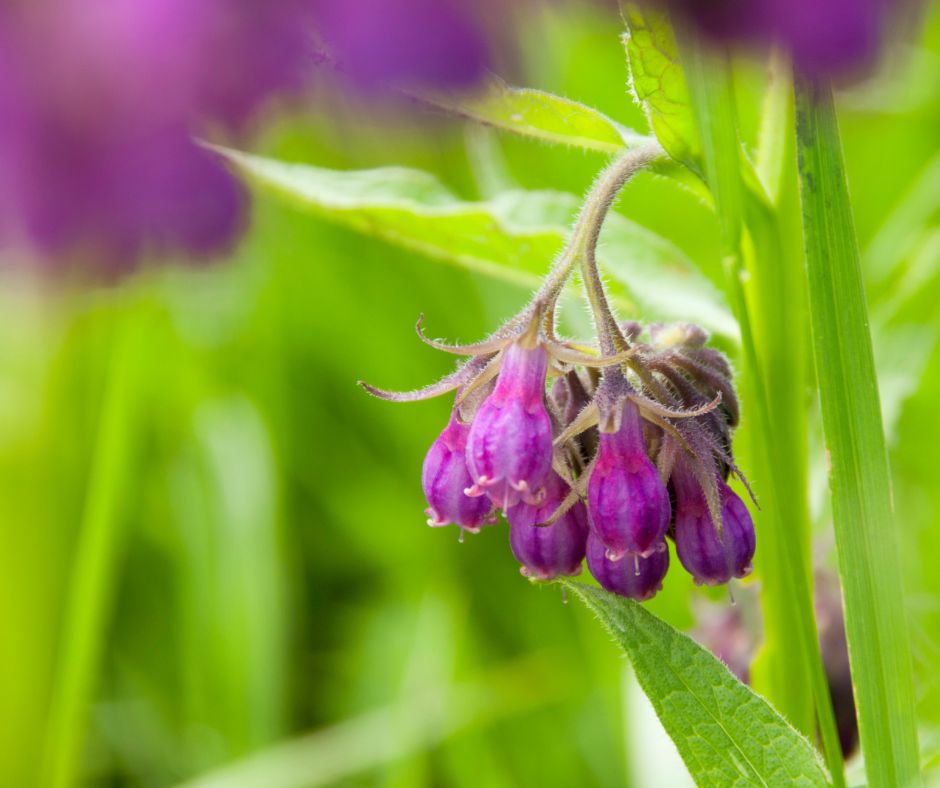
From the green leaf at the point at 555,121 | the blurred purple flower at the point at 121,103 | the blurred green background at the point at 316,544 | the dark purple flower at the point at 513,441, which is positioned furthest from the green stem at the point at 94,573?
the blurred purple flower at the point at 121,103

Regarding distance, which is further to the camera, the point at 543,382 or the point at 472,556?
the point at 472,556

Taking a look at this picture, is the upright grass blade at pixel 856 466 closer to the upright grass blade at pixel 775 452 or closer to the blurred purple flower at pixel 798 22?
the upright grass blade at pixel 775 452

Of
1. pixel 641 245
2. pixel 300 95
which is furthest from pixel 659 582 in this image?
pixel 300 95

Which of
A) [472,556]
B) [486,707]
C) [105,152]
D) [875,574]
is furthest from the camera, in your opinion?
[472,556]

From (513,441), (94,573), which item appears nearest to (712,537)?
(513,441)

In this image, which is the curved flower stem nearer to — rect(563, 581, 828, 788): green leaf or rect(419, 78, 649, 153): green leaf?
rect(419, 78, 649, 153): green leaf

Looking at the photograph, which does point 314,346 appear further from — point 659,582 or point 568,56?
point 659,582
